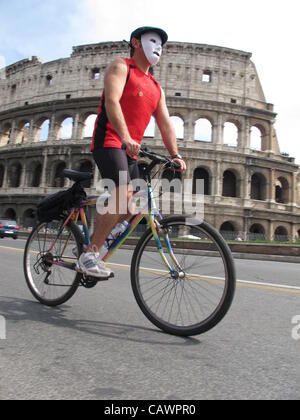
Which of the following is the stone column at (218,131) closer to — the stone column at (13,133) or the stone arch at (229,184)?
the stone arch at (229,184)

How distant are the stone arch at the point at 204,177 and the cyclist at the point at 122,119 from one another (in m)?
27.2

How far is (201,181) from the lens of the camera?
29.6 m

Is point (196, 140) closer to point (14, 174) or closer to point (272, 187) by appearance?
point (272, 187)

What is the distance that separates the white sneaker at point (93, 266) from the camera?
234 centimetres

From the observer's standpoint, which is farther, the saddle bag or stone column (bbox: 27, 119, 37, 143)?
stone column (bbox: 27, 119, 37, 143)

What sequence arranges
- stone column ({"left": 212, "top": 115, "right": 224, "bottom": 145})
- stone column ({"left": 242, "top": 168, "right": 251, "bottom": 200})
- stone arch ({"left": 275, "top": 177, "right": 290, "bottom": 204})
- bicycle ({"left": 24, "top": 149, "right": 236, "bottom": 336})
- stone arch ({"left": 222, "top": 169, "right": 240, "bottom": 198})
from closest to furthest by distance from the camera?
bicycle ({"left": 24, "top": 149, "right": 236, "bottom": 336})
stone column ({"left": 242, "top": 168, "right": 251, "bottom": 200})
stone column ({"left": 212, "top": 115, "right": 224, "bottom": 145})
stone arch ({"left": 222, "top": 169, "right": 240, "bottom": 198})
stone arch ({"left": 275, "top": 177, "right": 290, "bottom": 204})

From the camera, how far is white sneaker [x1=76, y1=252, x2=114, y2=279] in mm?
2342

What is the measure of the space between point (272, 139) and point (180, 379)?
33376mm

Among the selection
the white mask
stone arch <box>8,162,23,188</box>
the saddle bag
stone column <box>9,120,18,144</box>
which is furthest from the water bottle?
stone column <box>9,120,18,144</box>

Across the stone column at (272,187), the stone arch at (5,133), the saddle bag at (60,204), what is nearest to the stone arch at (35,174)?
the stone arch at (5,133)

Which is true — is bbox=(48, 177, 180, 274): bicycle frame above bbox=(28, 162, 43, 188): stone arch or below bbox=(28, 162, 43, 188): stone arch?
below

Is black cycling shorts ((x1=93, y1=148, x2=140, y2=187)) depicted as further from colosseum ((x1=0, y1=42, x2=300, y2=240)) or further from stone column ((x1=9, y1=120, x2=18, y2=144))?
stone column ((x1=9, y1=120, x2=18, y2=144))

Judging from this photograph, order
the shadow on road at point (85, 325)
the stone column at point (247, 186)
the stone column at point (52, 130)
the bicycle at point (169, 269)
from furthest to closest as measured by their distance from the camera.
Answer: the stone column at point (52, 130), the stone column at point (247, 186), the bicycle at point (169, 269), the shadow on road at point (85, 325)
